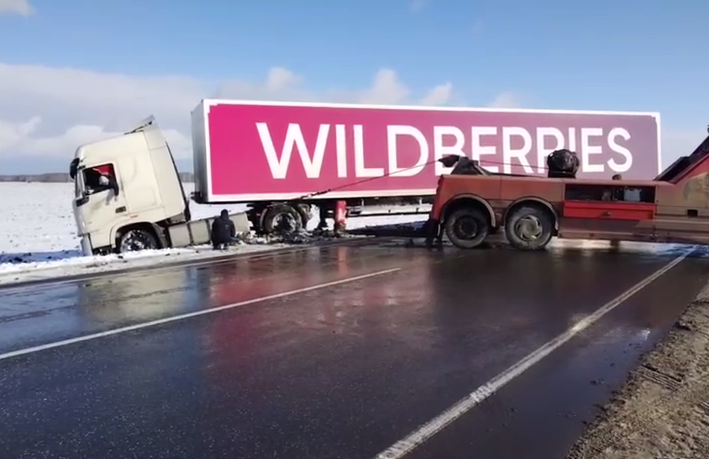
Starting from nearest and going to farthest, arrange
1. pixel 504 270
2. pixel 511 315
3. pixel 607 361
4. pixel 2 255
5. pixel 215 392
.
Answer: pixel 215 392 < pixel 607 361 < pixel 511 315 < pixel 504 270 < pixel 2 255

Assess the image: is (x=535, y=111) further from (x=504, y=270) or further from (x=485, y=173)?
(x=504, y=270)

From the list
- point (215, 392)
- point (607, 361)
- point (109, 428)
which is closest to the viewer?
point (109, 428)

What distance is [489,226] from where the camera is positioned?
13.3 meters

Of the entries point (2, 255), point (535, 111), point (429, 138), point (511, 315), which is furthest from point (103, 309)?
point (535, 111)

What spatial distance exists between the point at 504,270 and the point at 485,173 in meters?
3.93

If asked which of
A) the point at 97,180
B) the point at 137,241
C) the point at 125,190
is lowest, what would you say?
the point at 137,241

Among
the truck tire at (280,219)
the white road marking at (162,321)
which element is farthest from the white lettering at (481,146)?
the white road marking at (162,321)

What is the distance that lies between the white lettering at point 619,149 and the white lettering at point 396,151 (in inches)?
261

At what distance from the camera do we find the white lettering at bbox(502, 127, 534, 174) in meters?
18.6

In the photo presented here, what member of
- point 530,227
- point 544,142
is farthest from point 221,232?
point 544,142

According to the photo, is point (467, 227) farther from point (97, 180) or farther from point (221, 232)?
point (97, 180)

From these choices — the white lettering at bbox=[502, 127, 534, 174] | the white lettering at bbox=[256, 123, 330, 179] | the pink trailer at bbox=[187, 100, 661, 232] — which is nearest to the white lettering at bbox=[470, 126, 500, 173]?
the pink trailer at bbox=[187, 100, 661, 232]

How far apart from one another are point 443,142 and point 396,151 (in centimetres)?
155

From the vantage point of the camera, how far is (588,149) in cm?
1959
